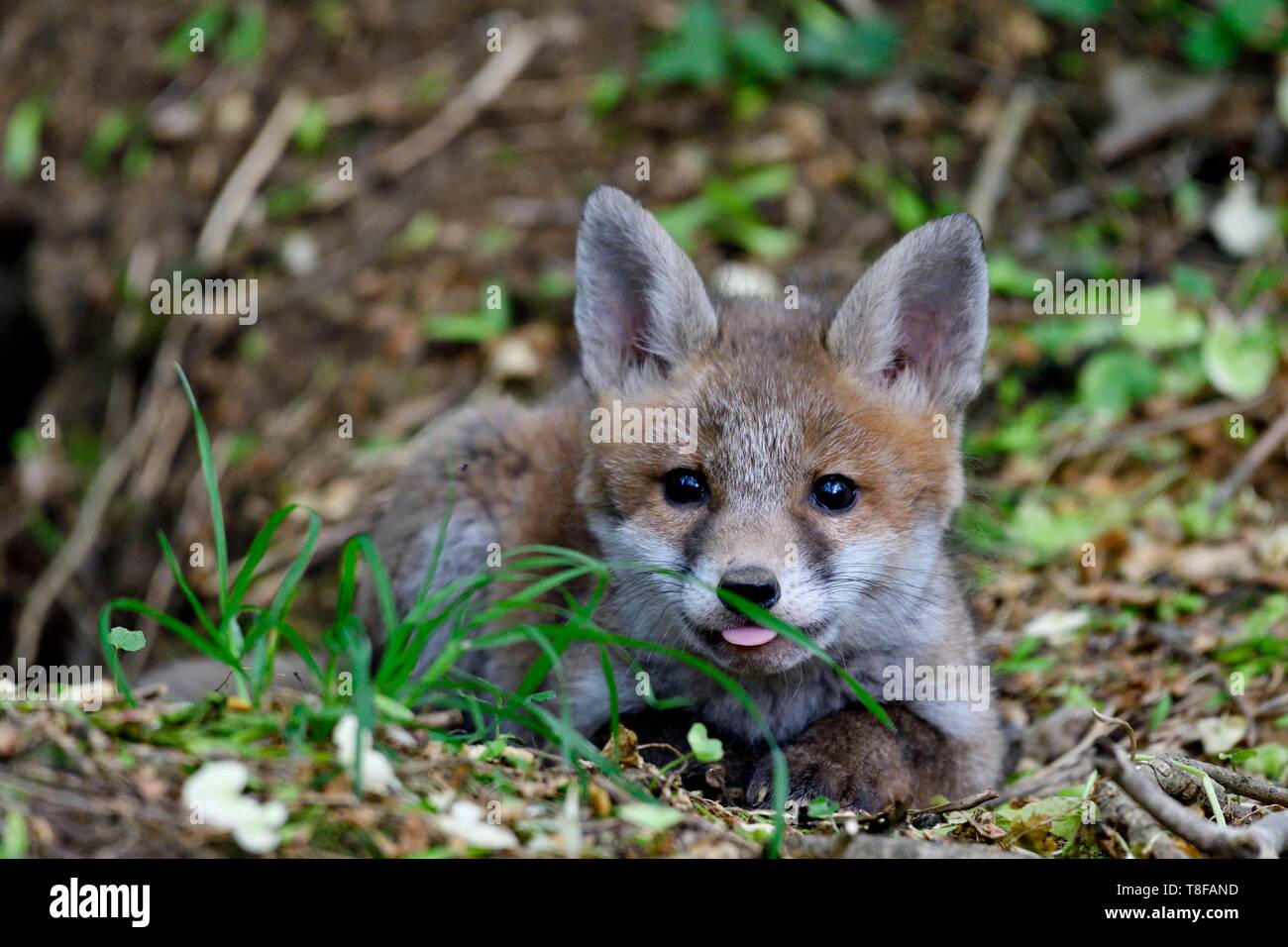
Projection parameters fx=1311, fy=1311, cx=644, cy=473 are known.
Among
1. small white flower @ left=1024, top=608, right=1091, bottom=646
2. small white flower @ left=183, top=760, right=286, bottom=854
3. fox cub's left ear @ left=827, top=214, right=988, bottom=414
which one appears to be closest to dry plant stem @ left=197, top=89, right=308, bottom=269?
fox cub's left ear @ left=827, top=214, right=988, bottom=414

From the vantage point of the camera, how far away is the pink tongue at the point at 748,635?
14.2ft

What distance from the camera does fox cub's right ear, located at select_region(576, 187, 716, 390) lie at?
505cm

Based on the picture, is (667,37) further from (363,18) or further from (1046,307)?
(1046,307)

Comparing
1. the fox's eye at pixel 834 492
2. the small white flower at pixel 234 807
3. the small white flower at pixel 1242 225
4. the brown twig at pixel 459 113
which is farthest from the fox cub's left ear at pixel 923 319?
the brown twig at pixel 459 113

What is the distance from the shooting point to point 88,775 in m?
3.27

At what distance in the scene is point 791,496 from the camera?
4.58 m

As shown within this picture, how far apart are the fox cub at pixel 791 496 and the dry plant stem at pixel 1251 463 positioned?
8.27ft

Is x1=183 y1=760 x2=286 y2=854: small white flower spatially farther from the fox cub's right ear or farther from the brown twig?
the brown twig

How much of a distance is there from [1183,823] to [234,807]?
2.42m

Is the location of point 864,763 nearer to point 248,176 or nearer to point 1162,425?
point 1162,425

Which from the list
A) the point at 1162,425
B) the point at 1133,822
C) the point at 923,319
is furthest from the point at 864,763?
the point at 1162,425

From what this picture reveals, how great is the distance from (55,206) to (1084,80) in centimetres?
797

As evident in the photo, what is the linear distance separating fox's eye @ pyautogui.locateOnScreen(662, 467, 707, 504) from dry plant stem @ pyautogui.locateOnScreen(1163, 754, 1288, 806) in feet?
5.90

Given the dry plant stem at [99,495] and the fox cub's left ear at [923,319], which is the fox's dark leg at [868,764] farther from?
the dry plant stem at [99,495]
